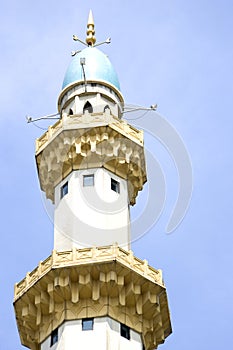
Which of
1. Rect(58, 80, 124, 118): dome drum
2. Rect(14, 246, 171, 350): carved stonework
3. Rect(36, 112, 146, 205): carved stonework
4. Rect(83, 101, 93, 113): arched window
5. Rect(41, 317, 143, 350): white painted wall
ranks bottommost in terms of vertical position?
Rect(41, 317, 143, 350): white painted wall

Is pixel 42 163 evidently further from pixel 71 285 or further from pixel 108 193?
pixel 71 285

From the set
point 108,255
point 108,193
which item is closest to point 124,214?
point 108,193

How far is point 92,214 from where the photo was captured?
47938mm

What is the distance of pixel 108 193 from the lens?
4900 centimetres

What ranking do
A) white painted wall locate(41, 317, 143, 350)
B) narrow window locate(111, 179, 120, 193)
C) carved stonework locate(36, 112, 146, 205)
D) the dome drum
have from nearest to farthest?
white painted wall locate(41, 317, 143, 350)
narrow window locate(111, 179, 120, 193)
carved stonework locate(36, 112, 146, 205)
the dome drum

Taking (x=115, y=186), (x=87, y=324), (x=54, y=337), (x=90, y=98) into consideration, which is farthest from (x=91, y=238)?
(x=90, y=98)

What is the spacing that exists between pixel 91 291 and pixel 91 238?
321 cm

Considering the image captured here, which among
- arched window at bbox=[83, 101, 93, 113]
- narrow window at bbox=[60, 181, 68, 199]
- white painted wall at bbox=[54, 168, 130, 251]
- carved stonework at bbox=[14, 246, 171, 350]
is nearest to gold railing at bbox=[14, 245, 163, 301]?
carved stonework at bbox=[14, 246, 171, 350]

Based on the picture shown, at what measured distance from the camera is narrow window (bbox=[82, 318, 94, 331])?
4370 cm

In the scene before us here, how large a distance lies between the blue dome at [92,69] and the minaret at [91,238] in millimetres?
65

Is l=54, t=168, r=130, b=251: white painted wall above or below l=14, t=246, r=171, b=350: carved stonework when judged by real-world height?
above

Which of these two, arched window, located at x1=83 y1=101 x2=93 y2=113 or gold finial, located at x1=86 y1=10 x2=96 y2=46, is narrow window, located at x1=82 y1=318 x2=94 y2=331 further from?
gold finial, located at x1=86 y1=10 x2=96 y2=46

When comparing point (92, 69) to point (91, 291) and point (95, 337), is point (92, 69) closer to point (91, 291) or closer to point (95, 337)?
point (91, 291)

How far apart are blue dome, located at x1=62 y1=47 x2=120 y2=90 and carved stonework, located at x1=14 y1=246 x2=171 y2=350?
12.7m
